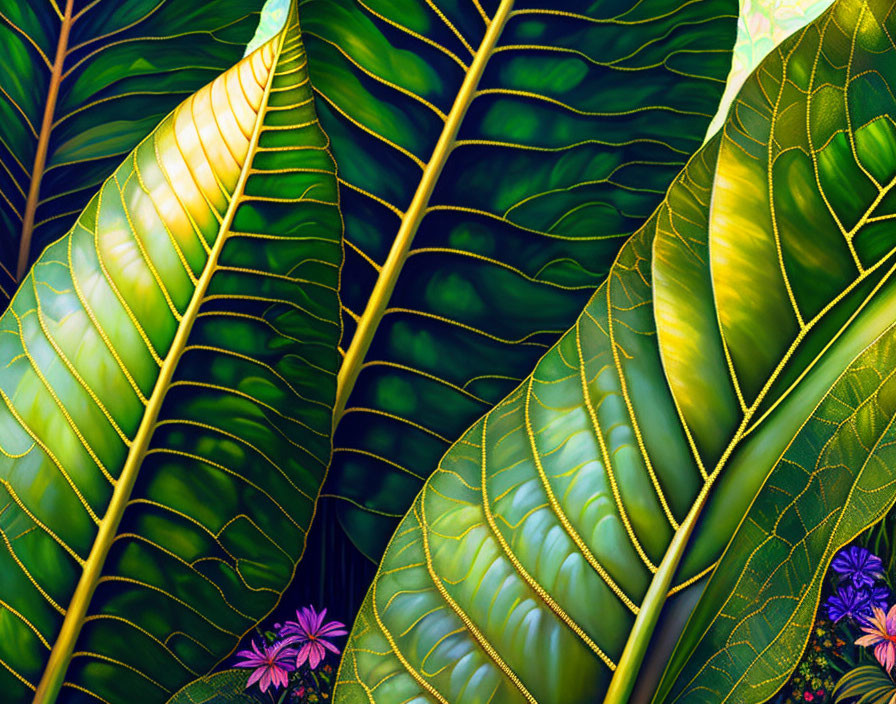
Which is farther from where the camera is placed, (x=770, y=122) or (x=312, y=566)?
(x=312, y=566)

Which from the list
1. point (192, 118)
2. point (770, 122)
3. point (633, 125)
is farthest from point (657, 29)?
point (192, 118)

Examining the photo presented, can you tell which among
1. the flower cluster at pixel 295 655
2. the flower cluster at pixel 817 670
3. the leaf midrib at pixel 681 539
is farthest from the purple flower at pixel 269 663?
the flower cluster at pixel 817 670

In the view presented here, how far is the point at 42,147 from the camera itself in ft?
1.82

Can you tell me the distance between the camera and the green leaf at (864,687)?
0.47m

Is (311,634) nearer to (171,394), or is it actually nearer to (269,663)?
(269,663)

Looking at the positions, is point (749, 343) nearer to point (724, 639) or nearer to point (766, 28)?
point (724, 639)

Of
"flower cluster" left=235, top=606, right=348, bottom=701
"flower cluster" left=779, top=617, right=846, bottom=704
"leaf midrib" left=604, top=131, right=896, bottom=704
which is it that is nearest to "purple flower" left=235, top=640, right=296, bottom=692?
"flower cluster" left=235, top=606, right=348, bottom=701

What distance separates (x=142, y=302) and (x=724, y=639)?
1.08ft

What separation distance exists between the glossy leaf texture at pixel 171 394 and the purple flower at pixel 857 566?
404mm

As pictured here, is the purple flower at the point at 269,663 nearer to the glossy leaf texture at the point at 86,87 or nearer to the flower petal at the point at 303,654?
the flower petal at the point at 303,654

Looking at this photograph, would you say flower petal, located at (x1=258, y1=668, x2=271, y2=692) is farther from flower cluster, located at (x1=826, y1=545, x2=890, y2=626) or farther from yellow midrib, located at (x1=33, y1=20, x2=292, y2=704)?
flower cluster, located at (x1=826, y1=545, x2=890, y2=626)

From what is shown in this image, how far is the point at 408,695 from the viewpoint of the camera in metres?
0.34

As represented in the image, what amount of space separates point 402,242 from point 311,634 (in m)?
0.28

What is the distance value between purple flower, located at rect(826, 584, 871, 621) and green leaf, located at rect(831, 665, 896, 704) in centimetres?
4
